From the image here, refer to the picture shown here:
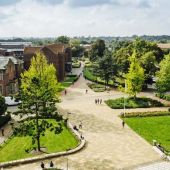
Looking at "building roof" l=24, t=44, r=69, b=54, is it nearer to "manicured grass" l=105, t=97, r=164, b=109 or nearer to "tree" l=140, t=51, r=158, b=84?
"tree" l=140, t=51, r=158, b=84

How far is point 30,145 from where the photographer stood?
134 ft

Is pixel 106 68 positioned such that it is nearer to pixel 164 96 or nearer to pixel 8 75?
pixel 164 96

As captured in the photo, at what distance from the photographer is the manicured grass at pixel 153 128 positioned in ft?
144

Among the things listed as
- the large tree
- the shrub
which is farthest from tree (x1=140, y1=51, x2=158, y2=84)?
the shrub

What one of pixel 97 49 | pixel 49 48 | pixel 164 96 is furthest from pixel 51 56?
pixel 97 49

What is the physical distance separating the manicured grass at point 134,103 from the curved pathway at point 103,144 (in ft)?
5.12

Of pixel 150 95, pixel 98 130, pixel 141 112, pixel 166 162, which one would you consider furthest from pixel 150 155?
pixel 150 95

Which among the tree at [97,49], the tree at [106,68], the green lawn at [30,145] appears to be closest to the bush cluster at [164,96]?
the tree at [106,68]

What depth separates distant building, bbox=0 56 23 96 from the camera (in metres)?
66.8

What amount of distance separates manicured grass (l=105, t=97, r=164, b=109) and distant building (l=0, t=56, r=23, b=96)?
1948cm

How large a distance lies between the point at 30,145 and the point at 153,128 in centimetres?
1760

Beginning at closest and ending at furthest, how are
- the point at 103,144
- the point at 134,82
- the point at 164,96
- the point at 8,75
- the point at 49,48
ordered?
the point at 103,144 < the point at 134,82 < the point at 164,96 < the point at 8,75 < the point at 49,48

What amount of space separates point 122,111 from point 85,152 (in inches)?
824

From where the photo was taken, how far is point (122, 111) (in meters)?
58.5
